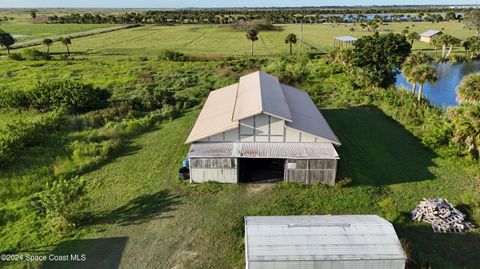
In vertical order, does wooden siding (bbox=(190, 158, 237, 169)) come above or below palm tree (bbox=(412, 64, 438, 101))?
below

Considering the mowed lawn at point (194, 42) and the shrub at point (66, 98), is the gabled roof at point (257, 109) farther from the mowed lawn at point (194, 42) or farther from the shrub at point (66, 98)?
the mowed lawn at point (194, 42)

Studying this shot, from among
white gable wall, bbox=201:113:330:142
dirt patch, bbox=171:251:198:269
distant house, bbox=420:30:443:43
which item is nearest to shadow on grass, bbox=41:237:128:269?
dirt patch, bbox=171:251:198:269

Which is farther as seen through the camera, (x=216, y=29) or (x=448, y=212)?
(x=216, y=29)

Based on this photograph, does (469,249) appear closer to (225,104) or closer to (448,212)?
(448,212)

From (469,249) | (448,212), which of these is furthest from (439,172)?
(469,249)

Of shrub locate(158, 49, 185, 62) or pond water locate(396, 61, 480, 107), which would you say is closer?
pond water locate(396, 61, 480, 107)

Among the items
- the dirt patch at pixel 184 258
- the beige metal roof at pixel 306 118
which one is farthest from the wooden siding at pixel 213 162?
the dirt patch at pixel 184 258

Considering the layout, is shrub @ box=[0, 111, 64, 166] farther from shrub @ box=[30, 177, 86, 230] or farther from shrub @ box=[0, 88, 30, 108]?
shrub @ box=[30, 177, 86, 230]
